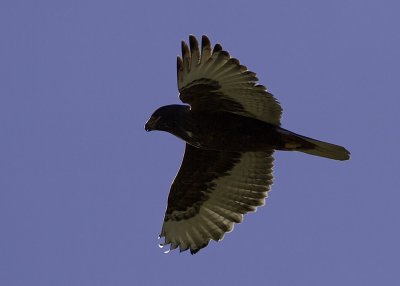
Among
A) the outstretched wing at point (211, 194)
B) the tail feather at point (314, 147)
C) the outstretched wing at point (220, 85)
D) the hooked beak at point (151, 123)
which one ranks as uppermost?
the outstretched wing at point (220, 85)

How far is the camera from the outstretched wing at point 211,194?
13914 mm

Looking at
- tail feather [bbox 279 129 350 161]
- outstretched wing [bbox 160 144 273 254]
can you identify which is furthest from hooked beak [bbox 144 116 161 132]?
tail feather [bbox 279 129 350 161]

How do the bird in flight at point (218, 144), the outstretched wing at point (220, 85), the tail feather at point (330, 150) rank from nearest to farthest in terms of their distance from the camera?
the outstretched wing at point (220, 85), the bird in flight at point (218, 144), the tail feather at point (330, 150)

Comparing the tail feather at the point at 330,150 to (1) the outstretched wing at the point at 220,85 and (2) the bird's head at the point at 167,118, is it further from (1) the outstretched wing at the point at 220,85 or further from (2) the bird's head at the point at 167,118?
(2) the bird's head at the point at 167,118

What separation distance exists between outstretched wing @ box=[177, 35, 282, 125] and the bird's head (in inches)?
6.1

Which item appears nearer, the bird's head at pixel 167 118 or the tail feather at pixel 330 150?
the tail feather at pixel 330 150

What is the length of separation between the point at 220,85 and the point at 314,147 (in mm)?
1449

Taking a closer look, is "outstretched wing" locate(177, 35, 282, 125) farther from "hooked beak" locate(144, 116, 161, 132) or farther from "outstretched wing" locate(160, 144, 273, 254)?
"outstretched wing" locate(160, 144, 273, 254)

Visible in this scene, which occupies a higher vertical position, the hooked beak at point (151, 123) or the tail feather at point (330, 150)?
the tail feather at point (330, 150)

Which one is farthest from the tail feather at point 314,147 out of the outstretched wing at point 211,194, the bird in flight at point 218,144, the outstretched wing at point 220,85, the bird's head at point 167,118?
the bird's head at point 167,118

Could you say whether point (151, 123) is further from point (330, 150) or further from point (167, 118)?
point (330, 150)

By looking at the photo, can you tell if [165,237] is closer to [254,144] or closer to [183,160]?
[183,160]

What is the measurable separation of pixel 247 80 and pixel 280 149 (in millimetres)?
1294

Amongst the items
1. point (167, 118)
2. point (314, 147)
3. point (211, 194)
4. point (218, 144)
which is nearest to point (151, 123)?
point (167, 118)
